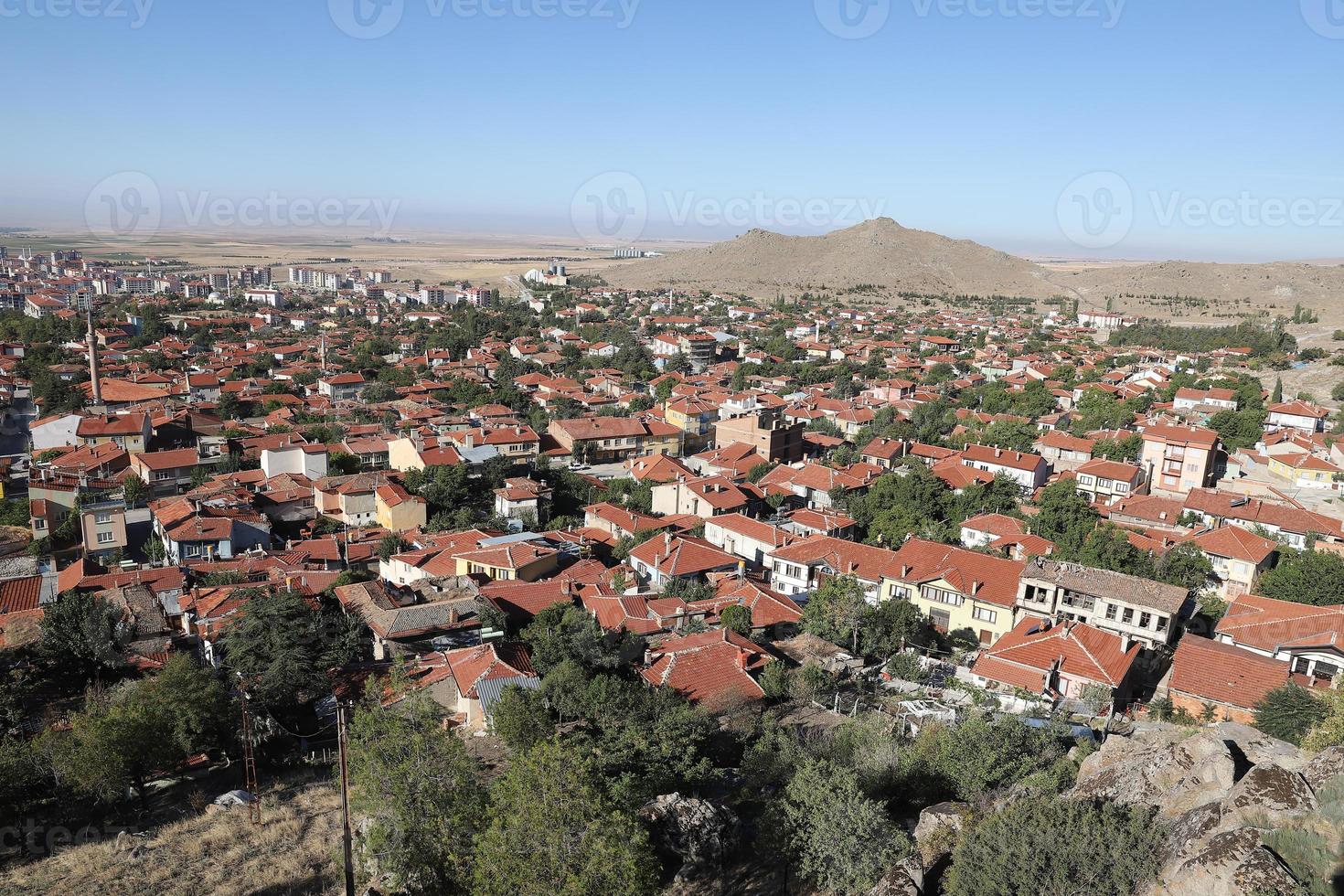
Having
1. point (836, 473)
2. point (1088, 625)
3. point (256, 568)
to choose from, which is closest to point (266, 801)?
point (256, 568)

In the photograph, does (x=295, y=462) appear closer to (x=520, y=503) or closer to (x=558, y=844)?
(x=520, y=503)

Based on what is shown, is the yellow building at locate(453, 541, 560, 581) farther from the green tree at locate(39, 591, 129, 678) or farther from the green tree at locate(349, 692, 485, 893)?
the green tree at locate(349, 692, 485, 893)

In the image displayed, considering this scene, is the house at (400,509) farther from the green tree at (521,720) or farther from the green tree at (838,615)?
the green tree at (521,720)

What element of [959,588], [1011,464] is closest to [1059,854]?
[959,588]

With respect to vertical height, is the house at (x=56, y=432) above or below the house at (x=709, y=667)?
below

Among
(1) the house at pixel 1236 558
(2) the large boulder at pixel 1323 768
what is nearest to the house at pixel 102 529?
(2) the large boulder at pixel 1323 768

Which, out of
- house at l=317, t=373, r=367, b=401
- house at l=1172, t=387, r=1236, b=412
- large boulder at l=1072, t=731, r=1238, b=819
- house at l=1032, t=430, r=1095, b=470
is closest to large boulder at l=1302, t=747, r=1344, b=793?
large boulder at l=1072, t=731, r=1238, b=819
